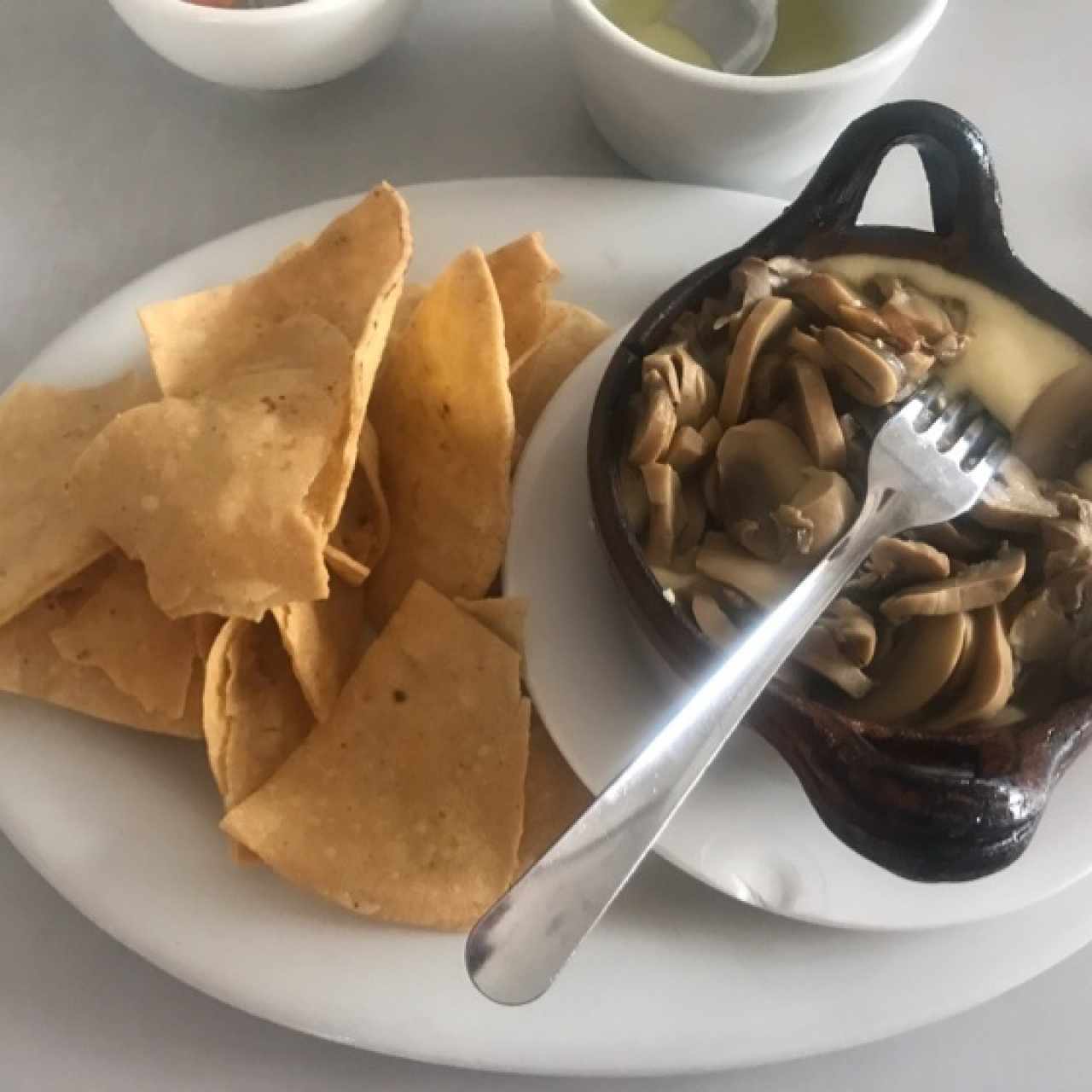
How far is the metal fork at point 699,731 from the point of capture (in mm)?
641

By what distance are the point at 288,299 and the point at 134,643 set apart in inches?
10.7

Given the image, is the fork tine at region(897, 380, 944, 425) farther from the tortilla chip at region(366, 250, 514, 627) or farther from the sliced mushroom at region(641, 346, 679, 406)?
the tortilla chip at region(366, 250, 514, 627)

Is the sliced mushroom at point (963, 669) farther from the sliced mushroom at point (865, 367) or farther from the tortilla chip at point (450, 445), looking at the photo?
the tortilla chip at point (450, 445)

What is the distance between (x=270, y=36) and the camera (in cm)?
101

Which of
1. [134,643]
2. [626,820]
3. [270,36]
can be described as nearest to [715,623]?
[626,820]

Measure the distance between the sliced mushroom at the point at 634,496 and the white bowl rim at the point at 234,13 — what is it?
48 centimetres

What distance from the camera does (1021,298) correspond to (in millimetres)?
852

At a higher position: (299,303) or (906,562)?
(906,562)

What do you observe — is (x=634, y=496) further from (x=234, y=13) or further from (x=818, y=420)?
(x=234, y=13)


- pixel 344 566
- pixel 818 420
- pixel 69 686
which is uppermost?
pixel 818 420

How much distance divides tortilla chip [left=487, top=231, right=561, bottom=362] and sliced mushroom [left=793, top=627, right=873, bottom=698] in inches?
12.3

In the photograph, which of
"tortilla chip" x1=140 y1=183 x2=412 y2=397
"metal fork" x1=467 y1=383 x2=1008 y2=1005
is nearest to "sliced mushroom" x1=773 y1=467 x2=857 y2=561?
"metal fork" x1=467 y1=383 x2=1008 y2=1005

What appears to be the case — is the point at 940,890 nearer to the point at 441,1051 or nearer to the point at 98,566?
the point at 441,1051

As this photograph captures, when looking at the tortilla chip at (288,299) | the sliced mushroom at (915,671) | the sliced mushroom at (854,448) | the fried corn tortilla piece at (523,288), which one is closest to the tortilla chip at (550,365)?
the fried corn tortilla piece at (523,288)
